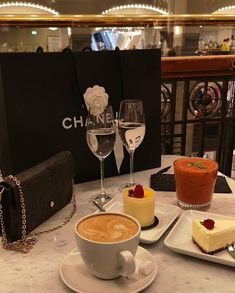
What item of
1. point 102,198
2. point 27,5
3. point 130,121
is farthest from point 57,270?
point 27,5

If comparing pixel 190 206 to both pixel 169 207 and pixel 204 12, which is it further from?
pixel 204 12

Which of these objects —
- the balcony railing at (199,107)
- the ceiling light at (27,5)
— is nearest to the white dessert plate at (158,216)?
the balcony railing at (199,107)

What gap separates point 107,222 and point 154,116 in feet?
1.84

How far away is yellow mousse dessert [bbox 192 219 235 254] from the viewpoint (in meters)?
0.62

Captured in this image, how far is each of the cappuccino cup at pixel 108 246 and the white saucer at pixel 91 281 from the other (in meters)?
0.01

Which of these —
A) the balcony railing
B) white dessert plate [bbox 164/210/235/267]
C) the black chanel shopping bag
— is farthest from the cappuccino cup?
the balcony railing

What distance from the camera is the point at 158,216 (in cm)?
78

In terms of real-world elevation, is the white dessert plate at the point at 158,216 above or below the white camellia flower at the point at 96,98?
below

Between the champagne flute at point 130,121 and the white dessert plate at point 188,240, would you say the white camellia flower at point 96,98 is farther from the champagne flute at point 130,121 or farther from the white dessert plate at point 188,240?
the white dessert plate at point 188,240

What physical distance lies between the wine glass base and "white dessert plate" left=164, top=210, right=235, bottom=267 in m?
0.21

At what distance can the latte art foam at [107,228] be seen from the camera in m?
0.56

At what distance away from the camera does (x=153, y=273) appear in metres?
0.57

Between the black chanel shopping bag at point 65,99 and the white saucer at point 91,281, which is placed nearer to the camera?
the white saucer at point 91,281

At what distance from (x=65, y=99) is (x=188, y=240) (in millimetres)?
479
